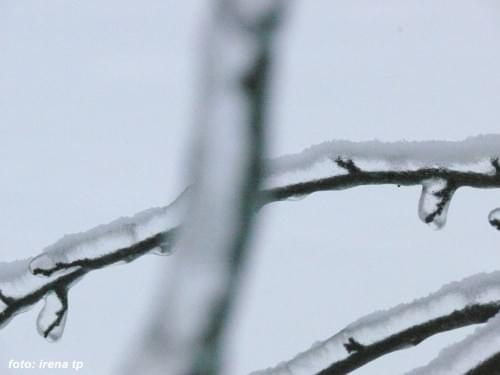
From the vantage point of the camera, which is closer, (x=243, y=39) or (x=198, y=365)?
(x=198, y=365)

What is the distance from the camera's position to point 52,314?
1.08 meters

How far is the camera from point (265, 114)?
104 cm

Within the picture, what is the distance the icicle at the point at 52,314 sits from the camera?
108cm

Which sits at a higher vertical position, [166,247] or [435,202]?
[166,247]

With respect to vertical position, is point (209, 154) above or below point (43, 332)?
above

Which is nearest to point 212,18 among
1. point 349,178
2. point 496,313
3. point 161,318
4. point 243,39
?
point 243,39

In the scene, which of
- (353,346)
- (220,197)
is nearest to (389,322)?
(353,346)

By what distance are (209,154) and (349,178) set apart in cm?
22

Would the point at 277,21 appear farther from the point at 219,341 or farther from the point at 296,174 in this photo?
the point at 219,341

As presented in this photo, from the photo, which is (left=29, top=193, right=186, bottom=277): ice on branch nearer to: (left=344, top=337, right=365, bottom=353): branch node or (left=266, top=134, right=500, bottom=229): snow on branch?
(left=266, top=134, right=500, bottom=229): snow on branch

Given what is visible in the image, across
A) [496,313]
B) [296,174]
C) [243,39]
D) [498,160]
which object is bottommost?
[496,313]

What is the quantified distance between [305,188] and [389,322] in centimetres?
21

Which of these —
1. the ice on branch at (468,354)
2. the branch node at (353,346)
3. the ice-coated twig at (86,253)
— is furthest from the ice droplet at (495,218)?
the ice-coated twig at (86,253)

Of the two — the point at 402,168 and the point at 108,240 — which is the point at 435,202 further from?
the point at 108,240
